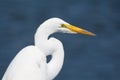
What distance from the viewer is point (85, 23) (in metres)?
8.06

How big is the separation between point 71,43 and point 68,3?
1056 mm

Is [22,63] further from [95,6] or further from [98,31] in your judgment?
[95,6]

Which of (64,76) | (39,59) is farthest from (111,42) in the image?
(39,59)

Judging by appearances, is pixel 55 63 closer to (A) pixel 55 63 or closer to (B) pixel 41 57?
(A) pixel 55 63

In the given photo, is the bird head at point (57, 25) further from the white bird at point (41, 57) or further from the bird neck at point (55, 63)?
the bird neck at point (55, 63)

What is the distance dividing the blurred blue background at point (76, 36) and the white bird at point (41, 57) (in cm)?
307

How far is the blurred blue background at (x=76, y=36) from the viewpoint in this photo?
23.6 ft

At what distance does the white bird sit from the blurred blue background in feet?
10.1

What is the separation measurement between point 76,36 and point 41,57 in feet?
13.1

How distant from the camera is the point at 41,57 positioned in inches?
147

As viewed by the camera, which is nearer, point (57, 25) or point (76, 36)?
point (57, 25)

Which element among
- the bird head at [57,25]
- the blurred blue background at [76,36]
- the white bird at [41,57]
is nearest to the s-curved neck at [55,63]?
the white bird at [41,57]

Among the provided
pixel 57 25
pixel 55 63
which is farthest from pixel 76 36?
pixel 57 25

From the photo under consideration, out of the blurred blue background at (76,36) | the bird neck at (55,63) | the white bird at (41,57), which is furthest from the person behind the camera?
the blurred blue background at (76,36)
